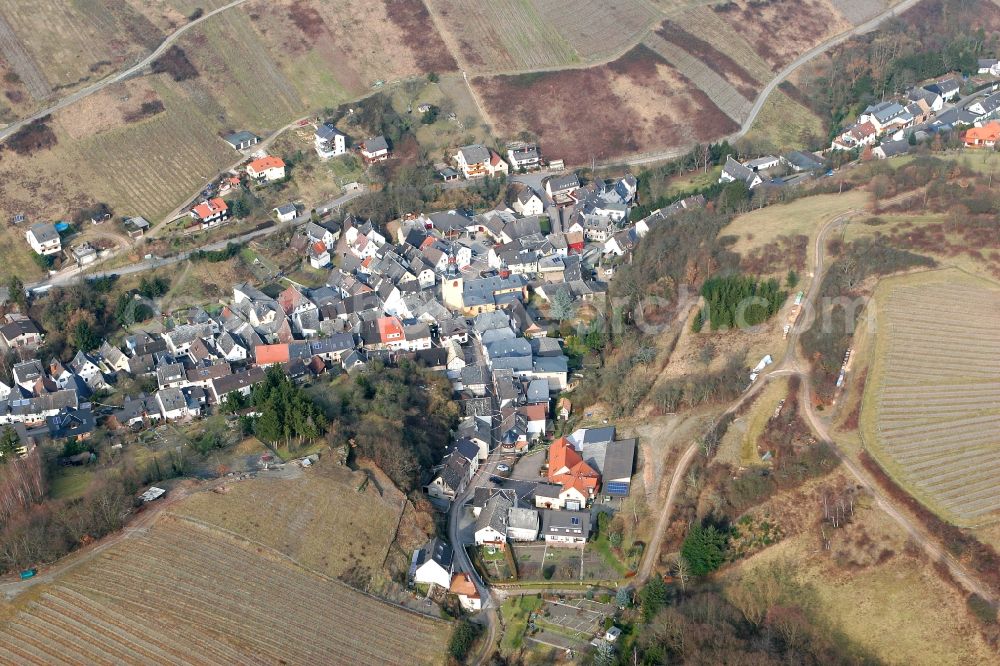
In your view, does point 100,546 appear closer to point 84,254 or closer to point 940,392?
point 84,254

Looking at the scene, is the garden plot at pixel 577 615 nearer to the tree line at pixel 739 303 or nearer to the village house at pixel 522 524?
the village house at pixel 522 524

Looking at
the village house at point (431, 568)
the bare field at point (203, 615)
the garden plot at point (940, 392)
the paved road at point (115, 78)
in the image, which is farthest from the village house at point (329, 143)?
the village house at point (431, 568)

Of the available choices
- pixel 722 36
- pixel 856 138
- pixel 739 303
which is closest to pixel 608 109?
pixel 722 36

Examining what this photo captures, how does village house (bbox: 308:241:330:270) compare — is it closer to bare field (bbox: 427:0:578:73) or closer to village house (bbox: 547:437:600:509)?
village house (bbox: 547:437:600:509)

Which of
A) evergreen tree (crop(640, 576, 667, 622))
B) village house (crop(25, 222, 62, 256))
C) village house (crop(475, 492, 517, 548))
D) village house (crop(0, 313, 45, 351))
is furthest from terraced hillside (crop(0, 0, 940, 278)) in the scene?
evergreen tree (crop(640, 576, 667, 622))

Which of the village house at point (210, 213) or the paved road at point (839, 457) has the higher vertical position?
the village house at point (210, 213)

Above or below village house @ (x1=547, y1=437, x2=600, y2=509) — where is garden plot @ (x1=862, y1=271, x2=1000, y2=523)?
above
